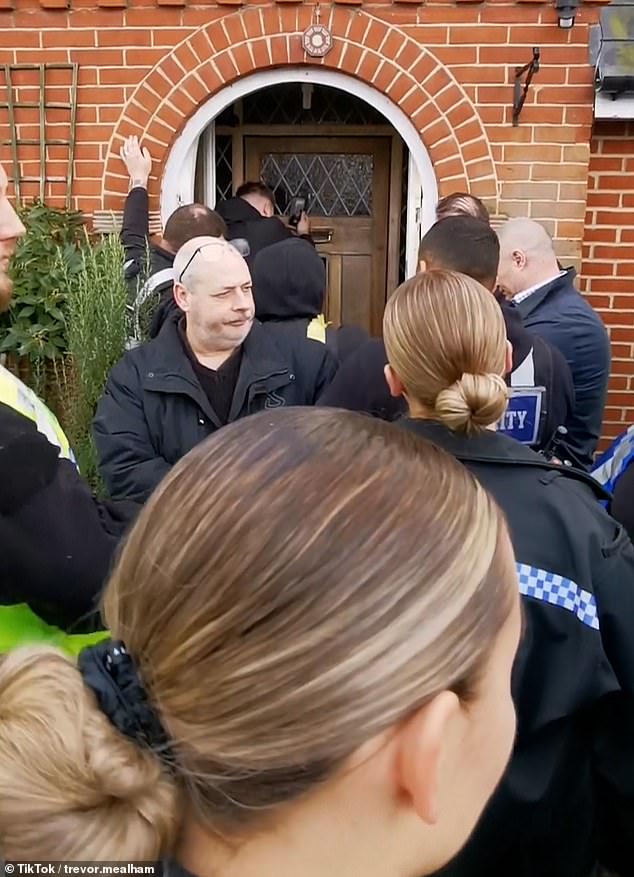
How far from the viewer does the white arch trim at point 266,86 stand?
14.9 ft

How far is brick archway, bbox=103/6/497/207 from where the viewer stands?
14.4 ft

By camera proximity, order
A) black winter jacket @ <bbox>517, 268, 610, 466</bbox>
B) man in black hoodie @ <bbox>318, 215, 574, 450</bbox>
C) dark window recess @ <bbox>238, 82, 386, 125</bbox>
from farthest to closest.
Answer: dark window recess @ <bbox>238, 82, 386, 125</bbox>, black winter jacket @ <bbox>517, 268, 610, 466</bbox>, man in black hoodie @ <bbox>318, 215, 574, 450</bbox>

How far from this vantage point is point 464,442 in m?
1.66

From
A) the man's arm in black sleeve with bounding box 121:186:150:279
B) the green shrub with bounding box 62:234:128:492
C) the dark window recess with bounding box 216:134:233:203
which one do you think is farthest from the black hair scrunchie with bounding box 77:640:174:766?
the dark window recess with bounding box 216:134:233:203

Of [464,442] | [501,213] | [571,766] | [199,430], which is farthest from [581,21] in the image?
[571,766]

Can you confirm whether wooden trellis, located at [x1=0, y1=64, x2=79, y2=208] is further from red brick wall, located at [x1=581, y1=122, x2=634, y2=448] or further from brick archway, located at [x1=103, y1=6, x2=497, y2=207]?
red brick wall, located at [x1=581, y1=122, x2=634, y2=448]

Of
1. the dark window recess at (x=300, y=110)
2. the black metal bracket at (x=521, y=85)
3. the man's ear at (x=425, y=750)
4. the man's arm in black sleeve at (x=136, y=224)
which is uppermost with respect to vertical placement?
the dark window recess at (x=300, y=110)

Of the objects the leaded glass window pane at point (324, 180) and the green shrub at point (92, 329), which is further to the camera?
the leaded glass window pane at point (324, 180)

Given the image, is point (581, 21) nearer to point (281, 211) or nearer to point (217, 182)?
point (281, 211)

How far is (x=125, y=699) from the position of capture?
861mm

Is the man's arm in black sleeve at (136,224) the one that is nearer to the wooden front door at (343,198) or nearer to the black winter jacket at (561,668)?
the wooden front door at (343,198)

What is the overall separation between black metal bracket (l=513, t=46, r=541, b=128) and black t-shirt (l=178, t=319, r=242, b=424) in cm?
237

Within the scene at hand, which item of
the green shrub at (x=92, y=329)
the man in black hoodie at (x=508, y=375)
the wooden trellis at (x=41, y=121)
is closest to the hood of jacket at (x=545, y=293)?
the man in black hoodie at (x=508, y=375)

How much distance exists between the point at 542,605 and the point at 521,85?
11.6ft
